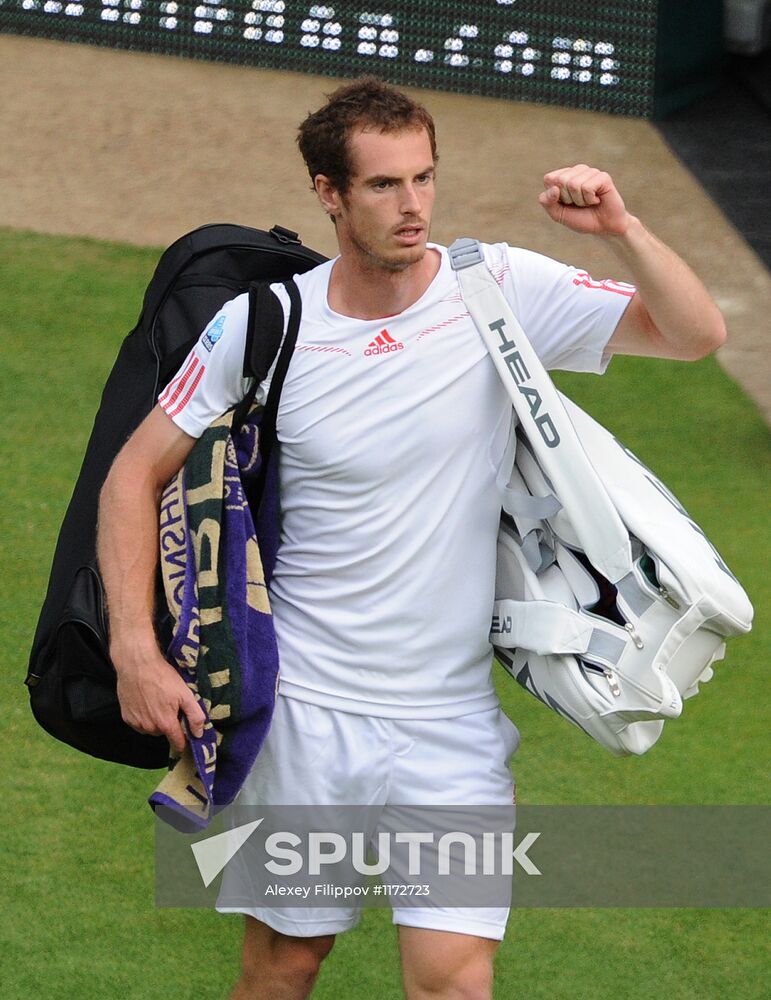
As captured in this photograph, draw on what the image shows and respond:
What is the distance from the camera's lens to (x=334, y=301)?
10.4 feet

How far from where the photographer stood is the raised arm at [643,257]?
2.91 metres

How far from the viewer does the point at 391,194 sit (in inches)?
118

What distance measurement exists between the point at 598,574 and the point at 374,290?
0.66 m

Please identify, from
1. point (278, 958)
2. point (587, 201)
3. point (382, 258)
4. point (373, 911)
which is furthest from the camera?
point (373, 911)

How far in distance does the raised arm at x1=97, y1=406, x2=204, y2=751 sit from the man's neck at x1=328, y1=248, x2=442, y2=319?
0.38 m

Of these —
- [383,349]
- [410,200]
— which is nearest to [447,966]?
[383,349]

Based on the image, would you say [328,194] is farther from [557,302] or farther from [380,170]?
[557,302]

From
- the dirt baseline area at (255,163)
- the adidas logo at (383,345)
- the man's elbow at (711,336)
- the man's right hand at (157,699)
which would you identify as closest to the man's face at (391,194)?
the adidas logo at (383,345)

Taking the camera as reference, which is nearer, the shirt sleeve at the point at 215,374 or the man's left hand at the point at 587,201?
the man's left hand at the point at 587,201

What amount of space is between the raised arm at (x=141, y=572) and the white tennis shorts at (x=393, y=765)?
0.81ft

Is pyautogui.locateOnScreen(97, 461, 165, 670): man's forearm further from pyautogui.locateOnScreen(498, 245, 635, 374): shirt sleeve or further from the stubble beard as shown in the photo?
pyautogui.locateOnScreen(498, 245, 635, 374): shirt sleeve

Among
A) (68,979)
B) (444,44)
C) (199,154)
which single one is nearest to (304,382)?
(68,979)

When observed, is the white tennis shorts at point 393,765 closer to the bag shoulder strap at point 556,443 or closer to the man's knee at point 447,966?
the man's knee at point 447,966

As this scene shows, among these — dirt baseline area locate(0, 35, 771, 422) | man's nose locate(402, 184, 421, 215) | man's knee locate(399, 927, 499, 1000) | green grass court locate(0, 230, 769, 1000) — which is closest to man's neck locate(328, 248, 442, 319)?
man's nose locate(402, 184, 421, 215)
